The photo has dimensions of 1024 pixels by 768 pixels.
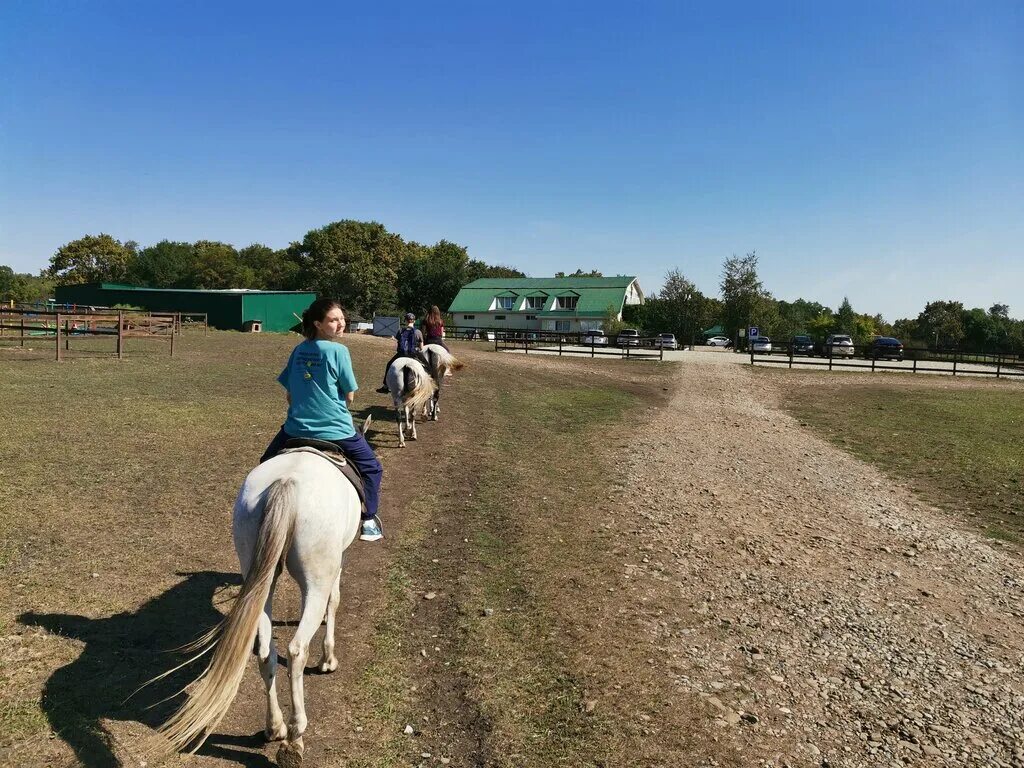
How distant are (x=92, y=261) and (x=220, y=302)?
66.9 m

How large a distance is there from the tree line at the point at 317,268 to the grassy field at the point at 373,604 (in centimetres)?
6757

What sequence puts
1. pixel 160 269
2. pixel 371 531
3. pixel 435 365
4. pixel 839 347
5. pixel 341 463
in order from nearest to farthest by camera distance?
pixel 341 463, pixel 371 531, pixel 435 365, pixel 839 347, pixel 160 269

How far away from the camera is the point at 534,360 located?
114ft

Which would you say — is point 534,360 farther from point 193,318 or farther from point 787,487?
point 193,318

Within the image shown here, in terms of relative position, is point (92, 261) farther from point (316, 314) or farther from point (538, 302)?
point (316, 314)

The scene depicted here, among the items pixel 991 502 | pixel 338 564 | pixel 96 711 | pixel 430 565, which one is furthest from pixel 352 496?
pixel 991 502

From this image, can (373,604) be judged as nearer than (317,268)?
Yes

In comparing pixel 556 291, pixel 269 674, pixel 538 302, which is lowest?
pixel 269 674

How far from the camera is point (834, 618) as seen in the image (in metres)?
5.94

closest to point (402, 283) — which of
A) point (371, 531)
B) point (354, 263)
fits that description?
point (354, 263)

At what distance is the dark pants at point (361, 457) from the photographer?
4895 millimetres

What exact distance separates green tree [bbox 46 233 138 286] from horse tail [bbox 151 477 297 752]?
11539 centimetres

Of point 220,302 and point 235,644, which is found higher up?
point 220,302

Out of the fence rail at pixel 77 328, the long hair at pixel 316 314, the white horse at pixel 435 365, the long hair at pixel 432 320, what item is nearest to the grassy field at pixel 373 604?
the white horse at pixel 435 365
